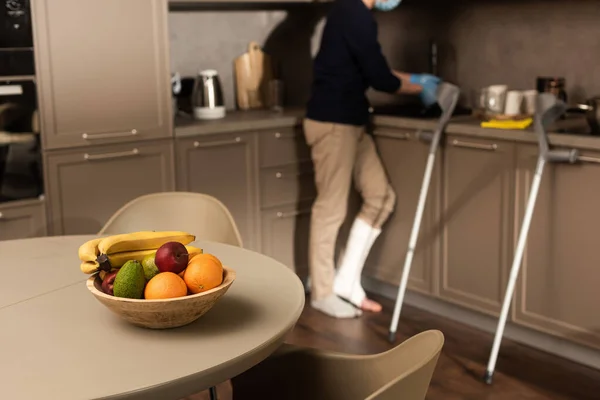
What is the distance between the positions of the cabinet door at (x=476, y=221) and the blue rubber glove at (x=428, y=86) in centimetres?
26

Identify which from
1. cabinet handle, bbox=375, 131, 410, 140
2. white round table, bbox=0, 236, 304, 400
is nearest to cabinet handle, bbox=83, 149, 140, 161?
cabinet handle, bbox=375, 131, 410, 140

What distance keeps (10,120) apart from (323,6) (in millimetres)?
2012

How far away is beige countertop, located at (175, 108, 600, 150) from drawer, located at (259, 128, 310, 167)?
0.04 meters

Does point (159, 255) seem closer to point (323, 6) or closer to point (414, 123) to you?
point (414, 123)

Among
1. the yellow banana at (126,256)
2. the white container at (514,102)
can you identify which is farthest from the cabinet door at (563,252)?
the yellow banana at (126,256)

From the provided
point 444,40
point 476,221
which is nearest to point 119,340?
point 476,221

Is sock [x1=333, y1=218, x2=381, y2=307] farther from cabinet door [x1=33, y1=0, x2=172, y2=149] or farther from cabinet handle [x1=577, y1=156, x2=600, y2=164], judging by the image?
cabinet handle [x1=577, y1=156, x2=600, y2=164]

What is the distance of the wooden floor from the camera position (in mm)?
2945

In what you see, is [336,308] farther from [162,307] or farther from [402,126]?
[162,307]

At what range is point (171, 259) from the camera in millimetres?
1511

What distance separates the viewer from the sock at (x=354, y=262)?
12.7ft

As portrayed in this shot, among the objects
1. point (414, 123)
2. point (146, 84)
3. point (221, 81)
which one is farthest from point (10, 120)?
point (414, 123)

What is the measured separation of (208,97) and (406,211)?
1.10 m

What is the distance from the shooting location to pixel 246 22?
436 centimetres
